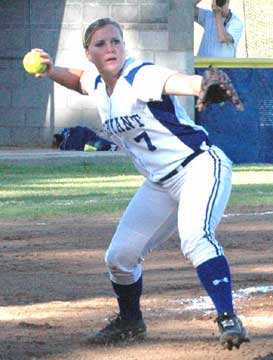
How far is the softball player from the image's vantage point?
5648mm

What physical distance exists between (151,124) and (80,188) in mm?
8836

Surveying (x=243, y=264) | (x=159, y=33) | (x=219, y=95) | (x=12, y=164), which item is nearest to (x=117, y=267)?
(x=219, y=95)

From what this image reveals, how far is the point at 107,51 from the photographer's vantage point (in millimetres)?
5980

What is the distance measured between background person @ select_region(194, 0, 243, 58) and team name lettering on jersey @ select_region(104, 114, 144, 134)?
1351 centimetres

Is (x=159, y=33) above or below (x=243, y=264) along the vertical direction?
above

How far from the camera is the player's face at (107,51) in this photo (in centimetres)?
597

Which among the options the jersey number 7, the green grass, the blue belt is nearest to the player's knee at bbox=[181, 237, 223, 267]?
the blue belt

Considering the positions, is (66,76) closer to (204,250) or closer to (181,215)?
(181,215)

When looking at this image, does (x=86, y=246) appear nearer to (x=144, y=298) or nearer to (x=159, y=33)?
(x=144, y=298)

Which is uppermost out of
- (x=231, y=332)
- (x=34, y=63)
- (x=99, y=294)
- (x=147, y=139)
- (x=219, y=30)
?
(x=219, y=30)

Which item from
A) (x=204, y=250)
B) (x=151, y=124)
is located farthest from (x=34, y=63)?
(x=204, y=250)

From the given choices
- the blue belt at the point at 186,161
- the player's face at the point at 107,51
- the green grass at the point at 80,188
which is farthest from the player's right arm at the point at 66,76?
the green grass at the point at 80,188

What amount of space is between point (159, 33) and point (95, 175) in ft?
14.4

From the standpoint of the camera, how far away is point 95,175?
54.7 feet
